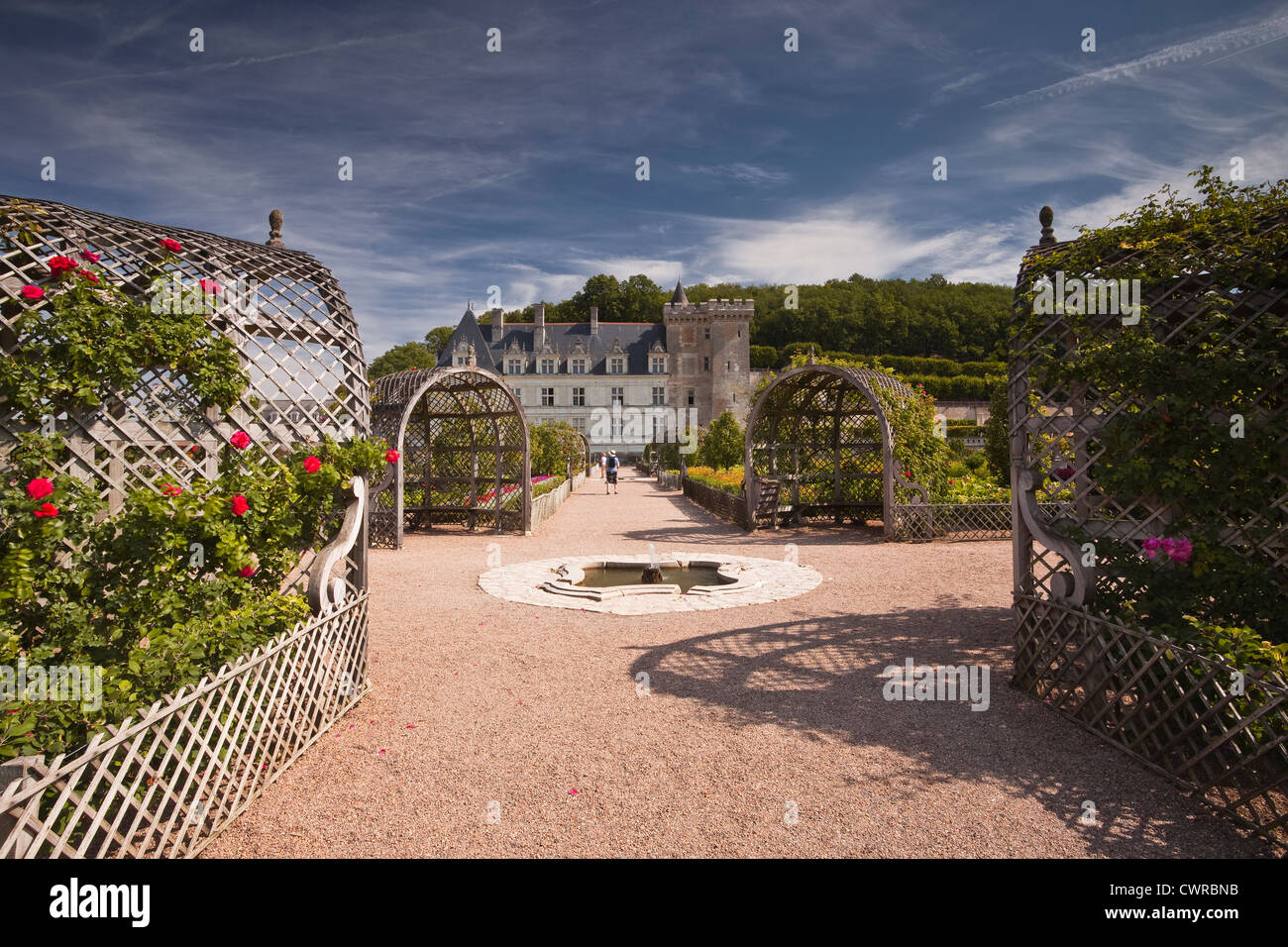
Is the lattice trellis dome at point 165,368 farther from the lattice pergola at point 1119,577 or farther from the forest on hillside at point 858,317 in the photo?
the forest on hillside at point 858,317

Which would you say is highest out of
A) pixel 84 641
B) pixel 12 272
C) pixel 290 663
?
pixel 12 272

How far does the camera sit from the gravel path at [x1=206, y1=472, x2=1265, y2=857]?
3.28 meters

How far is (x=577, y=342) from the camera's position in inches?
2414

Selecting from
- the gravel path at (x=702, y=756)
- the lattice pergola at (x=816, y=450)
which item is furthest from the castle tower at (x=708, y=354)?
the gravel path at (x=702, y=756)

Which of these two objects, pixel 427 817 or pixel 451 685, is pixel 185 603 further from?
pixel 451 685

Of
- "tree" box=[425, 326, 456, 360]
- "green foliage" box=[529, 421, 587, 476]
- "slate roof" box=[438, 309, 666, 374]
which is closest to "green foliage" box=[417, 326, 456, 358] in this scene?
"tree" box=[425, 326, 456, 360]

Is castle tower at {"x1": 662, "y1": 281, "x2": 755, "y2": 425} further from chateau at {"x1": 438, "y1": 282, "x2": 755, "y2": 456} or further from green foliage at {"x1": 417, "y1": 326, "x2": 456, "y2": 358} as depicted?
green foliage at {"x1": 417, "y1": 326, "x2": 456, "y2": 358}

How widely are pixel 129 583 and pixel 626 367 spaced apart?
57951mm

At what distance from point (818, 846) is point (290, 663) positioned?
314cm

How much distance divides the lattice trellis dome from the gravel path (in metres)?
1.99

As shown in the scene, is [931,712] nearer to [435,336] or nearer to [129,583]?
[129,583]
